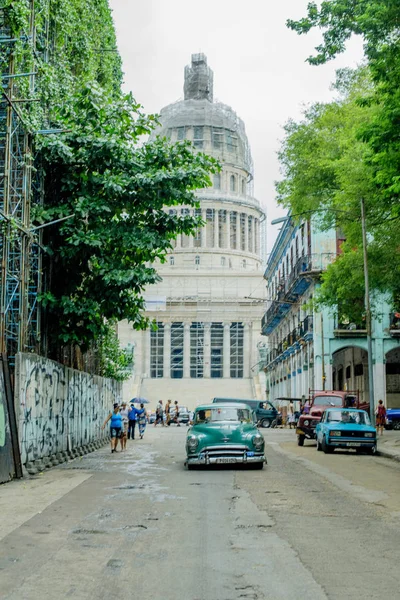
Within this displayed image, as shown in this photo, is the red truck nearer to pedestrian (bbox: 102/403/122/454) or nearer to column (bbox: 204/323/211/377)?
pedestrian (bbox: 102/403/122/454)

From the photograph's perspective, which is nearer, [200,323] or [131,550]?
[131,550]

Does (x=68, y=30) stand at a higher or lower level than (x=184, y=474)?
higher

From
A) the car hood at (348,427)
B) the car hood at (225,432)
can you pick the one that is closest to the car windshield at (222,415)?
the car hood at (225,432)

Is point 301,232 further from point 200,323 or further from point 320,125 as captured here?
point 200,323

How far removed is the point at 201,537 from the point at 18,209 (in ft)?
42.5

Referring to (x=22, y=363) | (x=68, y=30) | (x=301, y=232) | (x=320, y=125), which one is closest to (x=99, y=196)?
(x=22, y=363)

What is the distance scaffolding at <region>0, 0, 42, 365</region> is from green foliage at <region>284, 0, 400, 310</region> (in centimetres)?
637

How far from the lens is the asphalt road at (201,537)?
6598mm

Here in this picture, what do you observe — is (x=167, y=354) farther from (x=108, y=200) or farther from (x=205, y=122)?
(x=108, y=200)

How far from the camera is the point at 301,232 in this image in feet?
178

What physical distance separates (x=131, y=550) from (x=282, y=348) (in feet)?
189

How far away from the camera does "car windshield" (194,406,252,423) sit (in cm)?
1905

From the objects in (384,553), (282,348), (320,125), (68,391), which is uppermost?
(320,125)

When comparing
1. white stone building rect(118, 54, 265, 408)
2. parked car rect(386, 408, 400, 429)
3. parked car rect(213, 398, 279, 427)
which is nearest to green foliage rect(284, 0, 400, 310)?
parked car rect(386, 408, 400, 429)
